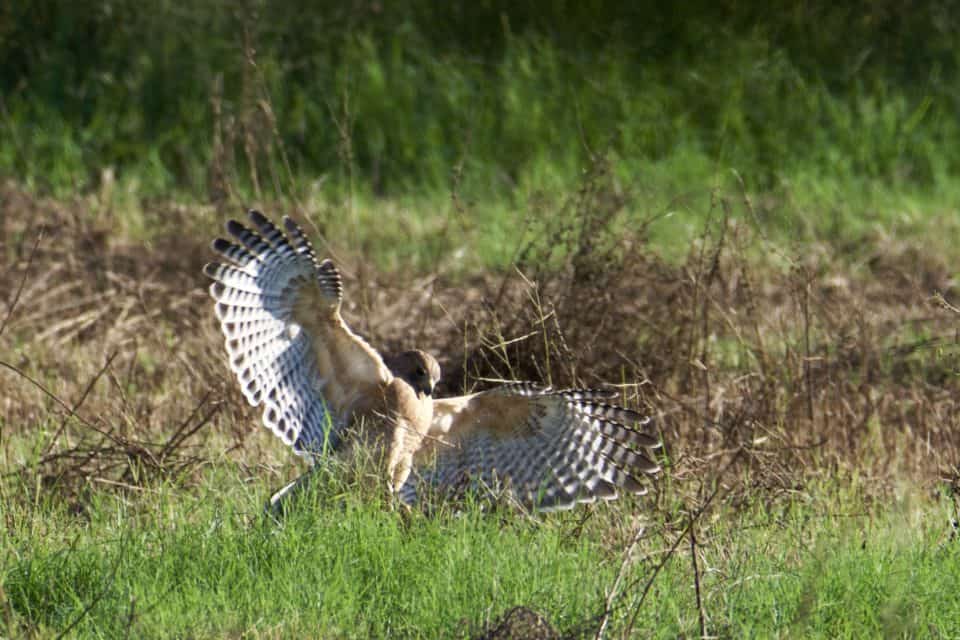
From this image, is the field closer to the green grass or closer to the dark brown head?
the green grass

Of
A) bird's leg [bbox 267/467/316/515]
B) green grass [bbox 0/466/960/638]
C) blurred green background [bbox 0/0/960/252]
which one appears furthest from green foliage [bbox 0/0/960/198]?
green grass [bbox 0/466/960/638]

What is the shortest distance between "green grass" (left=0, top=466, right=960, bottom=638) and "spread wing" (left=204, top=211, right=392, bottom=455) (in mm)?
474

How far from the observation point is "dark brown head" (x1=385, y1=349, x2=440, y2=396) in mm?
5816

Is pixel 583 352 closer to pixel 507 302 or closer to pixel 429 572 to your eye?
pixel 507 302

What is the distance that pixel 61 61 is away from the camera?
12.3 metres

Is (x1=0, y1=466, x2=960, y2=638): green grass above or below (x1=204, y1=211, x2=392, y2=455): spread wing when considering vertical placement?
below

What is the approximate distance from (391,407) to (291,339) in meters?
0.44

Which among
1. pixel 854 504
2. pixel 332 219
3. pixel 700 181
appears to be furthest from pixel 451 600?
pixel 700 181

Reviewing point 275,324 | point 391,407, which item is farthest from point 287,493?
point 275,324

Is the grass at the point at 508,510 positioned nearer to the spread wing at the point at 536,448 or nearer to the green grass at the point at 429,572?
the green grass at the point at 429,572

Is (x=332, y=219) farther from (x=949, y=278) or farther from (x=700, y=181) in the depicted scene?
(x=949, y=278)

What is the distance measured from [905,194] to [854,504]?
5.81 meters

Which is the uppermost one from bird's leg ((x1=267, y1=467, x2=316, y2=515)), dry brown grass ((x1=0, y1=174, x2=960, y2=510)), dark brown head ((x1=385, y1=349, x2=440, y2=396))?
dark brown head ((x1=385, y1=349, x2=440, y2=396))

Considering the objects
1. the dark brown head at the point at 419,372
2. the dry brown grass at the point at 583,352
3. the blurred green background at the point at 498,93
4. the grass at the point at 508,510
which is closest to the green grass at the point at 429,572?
the grass at the point at 508,510
